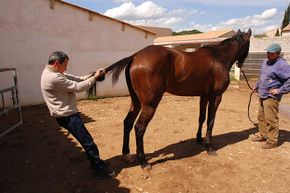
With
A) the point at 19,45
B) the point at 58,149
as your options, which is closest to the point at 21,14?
the point at 19,45

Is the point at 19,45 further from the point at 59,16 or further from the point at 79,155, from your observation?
the point at 79,155

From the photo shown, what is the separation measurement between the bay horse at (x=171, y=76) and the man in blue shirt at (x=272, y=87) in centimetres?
67

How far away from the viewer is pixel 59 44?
894cm

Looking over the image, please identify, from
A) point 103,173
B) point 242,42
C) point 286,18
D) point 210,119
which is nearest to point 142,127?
point 103,173

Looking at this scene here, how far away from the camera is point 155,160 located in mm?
4555

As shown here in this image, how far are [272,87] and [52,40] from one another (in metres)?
6.56

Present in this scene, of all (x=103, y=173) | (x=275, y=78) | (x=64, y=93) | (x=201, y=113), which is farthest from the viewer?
(x=201, y=113)

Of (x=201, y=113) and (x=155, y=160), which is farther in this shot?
(x=201, y=113)

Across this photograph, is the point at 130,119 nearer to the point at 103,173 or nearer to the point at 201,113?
the point at 103,173

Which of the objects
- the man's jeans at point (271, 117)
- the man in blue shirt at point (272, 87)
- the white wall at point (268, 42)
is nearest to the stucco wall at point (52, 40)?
the man in blue shirt at point (272, 87)

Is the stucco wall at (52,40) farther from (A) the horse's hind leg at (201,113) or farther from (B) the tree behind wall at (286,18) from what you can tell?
(B) the tree behind wall at (286,18)

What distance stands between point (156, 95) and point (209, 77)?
1161 millimetres

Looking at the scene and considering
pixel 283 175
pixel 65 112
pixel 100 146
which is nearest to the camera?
pixel 65 112

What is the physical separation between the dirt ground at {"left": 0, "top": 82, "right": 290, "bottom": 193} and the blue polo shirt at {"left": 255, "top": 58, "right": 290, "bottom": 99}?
1044mm
